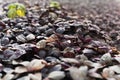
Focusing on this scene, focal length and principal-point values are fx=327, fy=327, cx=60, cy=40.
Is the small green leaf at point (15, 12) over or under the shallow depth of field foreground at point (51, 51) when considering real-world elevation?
over

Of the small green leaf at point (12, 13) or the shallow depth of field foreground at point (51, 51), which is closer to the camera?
the shallow depth of field foreground at point (51, 51)

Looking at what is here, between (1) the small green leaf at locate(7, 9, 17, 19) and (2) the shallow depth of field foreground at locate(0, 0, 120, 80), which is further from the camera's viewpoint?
(1) the small green leaf at locate(7, 9, 17, 19)

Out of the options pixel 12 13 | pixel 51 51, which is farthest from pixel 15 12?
pixel 51 51

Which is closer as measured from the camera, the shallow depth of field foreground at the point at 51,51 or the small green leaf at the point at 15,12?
the shallow depth of field foreground at the point at 51,51

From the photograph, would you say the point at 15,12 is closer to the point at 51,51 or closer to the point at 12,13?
the point at 12,13

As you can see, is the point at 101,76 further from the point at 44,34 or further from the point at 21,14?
the point at 21,14

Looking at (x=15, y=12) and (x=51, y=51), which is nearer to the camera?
(x=51, y=51)

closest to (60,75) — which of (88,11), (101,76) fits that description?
(101,76)

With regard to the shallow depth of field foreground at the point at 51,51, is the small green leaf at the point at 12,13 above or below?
above

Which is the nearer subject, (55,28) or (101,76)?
(101,76)

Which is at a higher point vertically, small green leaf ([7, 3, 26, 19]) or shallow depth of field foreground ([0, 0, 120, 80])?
small green leaf ([7, 3, 26, 19])

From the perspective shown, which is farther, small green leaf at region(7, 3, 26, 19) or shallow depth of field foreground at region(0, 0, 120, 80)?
small green leaf at region(7, 3, 26, 19)
